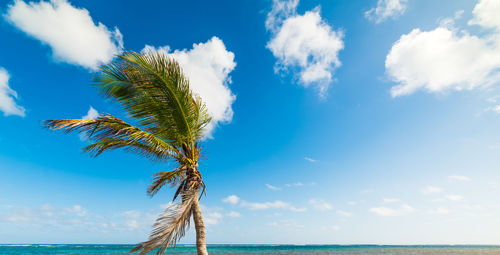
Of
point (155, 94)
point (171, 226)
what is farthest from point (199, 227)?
point (155, 94)

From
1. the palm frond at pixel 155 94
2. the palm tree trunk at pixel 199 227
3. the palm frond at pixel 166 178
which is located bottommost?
the palm tree trunk at pixel 199 227

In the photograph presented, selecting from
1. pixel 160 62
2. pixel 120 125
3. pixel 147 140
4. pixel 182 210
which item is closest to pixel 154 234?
pixel 182 210

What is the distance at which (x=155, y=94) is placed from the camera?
5.91 metres

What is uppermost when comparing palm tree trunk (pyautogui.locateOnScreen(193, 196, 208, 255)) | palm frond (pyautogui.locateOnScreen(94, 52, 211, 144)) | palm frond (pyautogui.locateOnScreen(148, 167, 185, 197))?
palm frond (pyautogui.locateOnScreen(94, 52, 211, 144))

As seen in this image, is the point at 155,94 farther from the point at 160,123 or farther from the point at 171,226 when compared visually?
the point at 171,226

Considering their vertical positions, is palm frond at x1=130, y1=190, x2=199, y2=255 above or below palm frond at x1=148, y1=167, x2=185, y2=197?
below

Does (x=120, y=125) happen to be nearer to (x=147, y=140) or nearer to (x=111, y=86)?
(x=147, y=140)

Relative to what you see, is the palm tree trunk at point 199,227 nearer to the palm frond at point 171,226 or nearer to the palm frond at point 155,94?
the palm frond at point 171,226

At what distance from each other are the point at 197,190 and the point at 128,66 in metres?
3.47

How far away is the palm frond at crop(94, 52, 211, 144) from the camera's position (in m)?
5.50

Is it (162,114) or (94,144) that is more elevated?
(162,114)

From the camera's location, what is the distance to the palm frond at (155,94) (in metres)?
5.50

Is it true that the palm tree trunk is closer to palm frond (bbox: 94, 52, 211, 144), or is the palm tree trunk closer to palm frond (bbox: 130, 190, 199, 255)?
palm frond (bbox: 130, 190, 199, 255)

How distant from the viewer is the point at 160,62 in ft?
18.2
